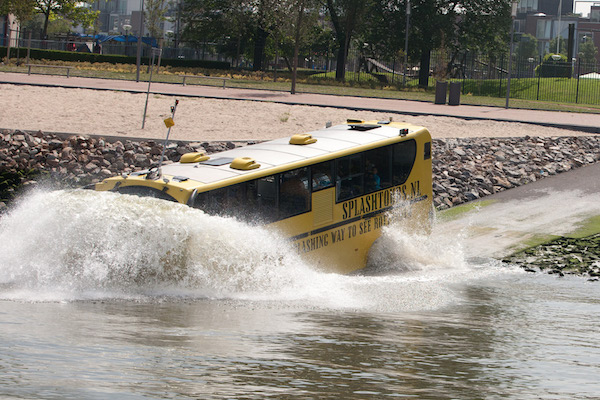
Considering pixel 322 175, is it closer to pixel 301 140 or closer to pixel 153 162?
pixel 301 140

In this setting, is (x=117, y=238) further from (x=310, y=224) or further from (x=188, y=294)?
(x=310, y=224)

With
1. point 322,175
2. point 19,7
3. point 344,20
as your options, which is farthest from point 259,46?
point 322,175

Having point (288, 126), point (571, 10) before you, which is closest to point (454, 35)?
point (288, 126)

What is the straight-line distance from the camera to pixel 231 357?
27.4ft

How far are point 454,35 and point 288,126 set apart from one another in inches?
1470

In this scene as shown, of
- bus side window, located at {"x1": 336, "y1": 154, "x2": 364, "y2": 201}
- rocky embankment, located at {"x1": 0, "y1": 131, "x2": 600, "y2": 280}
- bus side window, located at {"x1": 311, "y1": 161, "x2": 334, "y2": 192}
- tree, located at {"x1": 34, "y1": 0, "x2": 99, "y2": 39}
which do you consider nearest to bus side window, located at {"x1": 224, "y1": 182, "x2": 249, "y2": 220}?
bus side window, located at {"x1": 311, "y1": 161, "x2": 334, "y2": 192}

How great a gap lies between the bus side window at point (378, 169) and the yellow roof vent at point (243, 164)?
2919 millimetres

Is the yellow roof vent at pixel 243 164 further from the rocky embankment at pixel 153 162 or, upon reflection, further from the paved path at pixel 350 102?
the paved path at pixel 350 102

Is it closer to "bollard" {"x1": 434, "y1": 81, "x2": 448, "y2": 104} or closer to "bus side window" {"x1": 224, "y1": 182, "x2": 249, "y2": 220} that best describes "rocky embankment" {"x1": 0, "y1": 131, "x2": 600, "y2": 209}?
"bus side window" {"x1": 224, "y1": 182, "x2": 249, "y2": 220}

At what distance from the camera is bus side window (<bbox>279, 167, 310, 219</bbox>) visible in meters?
13.9

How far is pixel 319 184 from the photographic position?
14703 mm

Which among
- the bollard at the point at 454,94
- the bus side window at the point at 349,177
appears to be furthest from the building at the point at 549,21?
the bus side window at the point at 349,177

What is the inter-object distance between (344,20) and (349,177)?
5129 centimetres

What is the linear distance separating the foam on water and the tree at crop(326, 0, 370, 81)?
164ft
